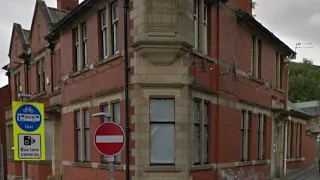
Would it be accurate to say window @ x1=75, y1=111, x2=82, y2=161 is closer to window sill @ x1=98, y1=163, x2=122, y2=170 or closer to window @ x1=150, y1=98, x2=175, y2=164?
window sill @ x1=98, y1=163, x2=122, y2=170

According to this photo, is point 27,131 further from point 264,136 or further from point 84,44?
point 264,136

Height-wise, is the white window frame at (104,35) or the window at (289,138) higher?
the white window frame at (104,35)

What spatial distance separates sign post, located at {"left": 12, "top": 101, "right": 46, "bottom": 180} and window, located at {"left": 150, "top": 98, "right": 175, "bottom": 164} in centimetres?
347

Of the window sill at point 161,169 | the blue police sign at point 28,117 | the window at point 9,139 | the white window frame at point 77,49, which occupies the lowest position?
the window at point 9,139

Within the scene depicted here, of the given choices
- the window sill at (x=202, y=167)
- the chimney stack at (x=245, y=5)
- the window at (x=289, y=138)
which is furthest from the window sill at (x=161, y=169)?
the window at (x=289, y=138)

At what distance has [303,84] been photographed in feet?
144

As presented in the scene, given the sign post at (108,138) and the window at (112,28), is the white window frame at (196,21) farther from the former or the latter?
the sign post at (108,138)

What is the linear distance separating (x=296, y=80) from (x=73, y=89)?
36779mm

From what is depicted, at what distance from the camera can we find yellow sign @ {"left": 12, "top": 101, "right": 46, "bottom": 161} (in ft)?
22.8

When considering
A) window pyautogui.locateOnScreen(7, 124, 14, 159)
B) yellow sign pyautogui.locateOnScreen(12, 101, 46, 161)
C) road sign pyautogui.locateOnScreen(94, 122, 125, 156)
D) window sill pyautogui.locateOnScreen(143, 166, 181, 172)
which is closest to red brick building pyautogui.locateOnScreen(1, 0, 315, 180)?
window sill pyautogui.locateOnScreen(143, 166, 181, 172)

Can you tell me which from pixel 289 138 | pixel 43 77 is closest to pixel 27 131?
pixel 43 77

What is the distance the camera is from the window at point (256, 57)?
1561 cm

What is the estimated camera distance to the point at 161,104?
32.4ft

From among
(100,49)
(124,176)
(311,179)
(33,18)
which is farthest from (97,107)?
(311,179)
